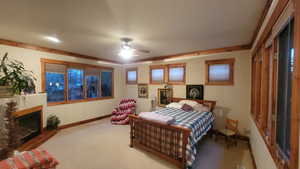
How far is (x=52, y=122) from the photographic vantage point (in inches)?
144

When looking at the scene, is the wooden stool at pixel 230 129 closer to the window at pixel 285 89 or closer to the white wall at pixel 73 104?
the window at pixel 285 89

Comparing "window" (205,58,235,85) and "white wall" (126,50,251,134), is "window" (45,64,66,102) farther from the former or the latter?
"window" (205,58,235,85)

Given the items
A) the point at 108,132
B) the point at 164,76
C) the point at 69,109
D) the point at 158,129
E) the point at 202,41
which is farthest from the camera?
the point at 164,76

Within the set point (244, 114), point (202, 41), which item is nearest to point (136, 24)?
point (202, 41)

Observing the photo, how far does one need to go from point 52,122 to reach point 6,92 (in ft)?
5.83

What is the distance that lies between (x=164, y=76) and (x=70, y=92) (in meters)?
3.51

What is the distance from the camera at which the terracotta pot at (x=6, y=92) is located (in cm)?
217

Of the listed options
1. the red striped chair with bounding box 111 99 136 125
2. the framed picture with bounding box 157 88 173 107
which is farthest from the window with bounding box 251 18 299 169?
the red striped chair with bounding box 111 99 136 125

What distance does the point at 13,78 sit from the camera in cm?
235

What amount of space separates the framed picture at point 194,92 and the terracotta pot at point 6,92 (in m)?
4.41

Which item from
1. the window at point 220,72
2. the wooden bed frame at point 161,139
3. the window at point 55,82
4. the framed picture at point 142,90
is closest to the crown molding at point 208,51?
the window at point 220,72

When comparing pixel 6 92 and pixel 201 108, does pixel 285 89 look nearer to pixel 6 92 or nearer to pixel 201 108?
pixel 201 108

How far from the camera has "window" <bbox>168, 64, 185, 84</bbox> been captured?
176 inches

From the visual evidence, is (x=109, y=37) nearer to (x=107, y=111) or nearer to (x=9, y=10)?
(x=9, y=10)
